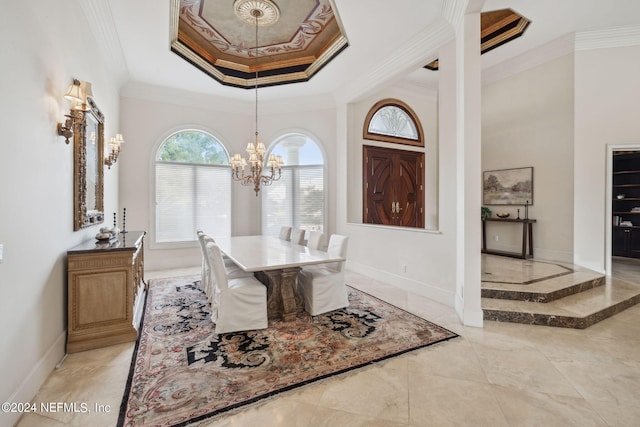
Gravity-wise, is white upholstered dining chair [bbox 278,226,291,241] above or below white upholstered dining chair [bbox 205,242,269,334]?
above

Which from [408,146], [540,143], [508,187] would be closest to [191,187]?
[408,146]

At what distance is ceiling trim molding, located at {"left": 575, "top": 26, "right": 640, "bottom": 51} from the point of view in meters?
4.30

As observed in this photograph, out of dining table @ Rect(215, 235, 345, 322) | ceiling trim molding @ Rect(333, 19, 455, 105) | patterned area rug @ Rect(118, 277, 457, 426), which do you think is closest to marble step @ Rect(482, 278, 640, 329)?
patterned area rug @ Rect(118, 277, 457, 426)

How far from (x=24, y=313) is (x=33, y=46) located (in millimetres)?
1744

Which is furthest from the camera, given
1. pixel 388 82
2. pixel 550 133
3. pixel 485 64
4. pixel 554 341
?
pixel 485 64

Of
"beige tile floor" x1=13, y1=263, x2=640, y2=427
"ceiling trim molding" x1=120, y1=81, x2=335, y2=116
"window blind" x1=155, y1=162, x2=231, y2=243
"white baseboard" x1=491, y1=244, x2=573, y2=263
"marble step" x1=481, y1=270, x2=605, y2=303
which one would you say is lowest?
"beige tile floor" x1=13, y1=263, x2=640, y2=427

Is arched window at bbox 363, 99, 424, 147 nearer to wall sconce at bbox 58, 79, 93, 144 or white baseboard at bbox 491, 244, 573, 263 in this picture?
white baseboard at bbox 491, 244, 573, 263

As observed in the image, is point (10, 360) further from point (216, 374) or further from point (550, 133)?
point (550, 133)

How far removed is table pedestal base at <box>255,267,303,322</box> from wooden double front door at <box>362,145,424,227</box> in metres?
2.80

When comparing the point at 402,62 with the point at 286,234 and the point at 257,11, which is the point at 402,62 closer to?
the point at 257,11

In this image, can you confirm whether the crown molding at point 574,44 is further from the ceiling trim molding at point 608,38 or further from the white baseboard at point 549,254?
the white baseboard at point 549,254

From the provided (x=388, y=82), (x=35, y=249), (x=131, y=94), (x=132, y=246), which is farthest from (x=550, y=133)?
(x=131, y=94)

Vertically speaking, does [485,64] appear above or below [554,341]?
above

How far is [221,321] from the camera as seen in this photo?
2.75 meters
